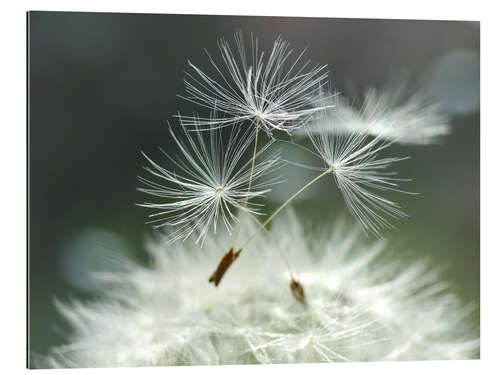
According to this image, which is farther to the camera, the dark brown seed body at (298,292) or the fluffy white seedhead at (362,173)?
the fluffy white seedhead at (362,173)

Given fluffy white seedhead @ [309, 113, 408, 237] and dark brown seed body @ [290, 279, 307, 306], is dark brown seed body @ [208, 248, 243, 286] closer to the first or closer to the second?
dark brown seed body @ [290, 279, 307, 306]

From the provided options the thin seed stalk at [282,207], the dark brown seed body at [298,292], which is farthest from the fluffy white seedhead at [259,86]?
the dark brown seed body at [298,292]

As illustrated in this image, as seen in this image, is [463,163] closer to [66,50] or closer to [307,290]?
[307,290]

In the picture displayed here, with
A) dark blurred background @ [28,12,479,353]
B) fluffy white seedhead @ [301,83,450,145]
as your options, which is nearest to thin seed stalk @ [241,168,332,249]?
dark blurred background @ [28,12,479,353]

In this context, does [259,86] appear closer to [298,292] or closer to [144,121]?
[144,121]

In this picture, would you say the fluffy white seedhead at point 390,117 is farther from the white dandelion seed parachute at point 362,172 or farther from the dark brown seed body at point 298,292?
the dark brown seed body at point 298,292

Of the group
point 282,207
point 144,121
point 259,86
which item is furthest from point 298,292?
point 144,121

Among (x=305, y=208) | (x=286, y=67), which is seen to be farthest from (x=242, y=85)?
(x=305, y=208)
